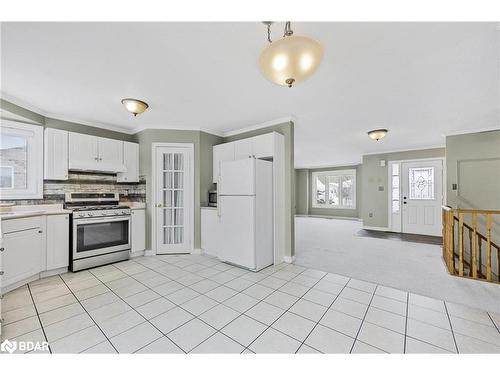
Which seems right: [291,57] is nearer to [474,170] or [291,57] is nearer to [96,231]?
[96,231]

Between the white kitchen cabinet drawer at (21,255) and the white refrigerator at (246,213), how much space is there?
238 cm

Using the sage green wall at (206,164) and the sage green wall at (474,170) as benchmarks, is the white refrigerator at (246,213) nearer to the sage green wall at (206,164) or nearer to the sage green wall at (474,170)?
the sage green wall at (206,164)

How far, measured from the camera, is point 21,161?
302 centimetres

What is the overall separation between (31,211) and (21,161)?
845 mm

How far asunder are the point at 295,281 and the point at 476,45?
289cm

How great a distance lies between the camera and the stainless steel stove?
9.96ft

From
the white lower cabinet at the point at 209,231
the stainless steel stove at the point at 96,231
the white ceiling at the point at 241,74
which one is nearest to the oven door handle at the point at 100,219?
the stainless steel stove at the point at 96,231

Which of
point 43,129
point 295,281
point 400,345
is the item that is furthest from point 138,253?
point 400,345

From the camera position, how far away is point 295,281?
2744 millimetres

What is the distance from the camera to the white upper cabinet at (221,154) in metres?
3.87

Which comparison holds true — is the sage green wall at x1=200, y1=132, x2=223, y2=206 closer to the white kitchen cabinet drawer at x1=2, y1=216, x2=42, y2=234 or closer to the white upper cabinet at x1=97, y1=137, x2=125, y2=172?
the white upper cabinet at x1=97, y1=137, x2=125, y2=172

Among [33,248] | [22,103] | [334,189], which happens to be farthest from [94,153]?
[334,189]
